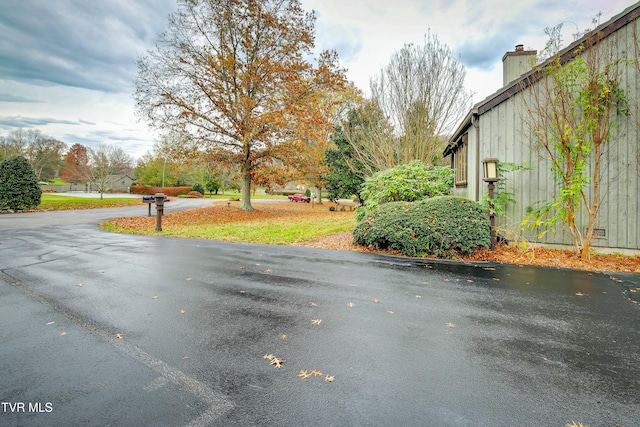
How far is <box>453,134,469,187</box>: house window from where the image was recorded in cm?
995

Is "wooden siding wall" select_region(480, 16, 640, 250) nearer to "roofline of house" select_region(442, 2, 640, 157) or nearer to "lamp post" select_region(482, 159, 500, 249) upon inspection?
"roofline of house" select_region(442, 2, 640, 157)

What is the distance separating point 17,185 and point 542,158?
82.4 ft

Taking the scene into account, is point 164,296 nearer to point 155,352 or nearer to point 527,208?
point 155,352

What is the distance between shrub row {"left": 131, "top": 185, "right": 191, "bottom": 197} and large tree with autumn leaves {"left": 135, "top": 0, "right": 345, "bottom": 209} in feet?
95.7

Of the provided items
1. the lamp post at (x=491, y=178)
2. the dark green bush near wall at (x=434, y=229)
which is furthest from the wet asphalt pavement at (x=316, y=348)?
the lamp post at (x=491, y=178)

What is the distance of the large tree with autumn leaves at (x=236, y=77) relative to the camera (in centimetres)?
1558

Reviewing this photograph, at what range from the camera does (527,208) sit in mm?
7609

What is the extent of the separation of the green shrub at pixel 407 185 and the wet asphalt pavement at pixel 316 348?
15.2ft

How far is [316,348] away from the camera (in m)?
2.75

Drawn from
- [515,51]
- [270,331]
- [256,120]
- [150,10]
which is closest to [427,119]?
[515,51]

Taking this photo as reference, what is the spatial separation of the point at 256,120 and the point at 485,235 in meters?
12.9

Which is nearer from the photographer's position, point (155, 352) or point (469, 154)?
point (155, 352)

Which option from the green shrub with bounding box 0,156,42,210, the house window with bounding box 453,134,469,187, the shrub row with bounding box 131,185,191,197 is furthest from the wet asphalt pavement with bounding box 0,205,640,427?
the shrub row with bounding box 131,185,191,197

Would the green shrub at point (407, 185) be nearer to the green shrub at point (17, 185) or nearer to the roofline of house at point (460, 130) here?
the roofline of house at point (460, 130)
